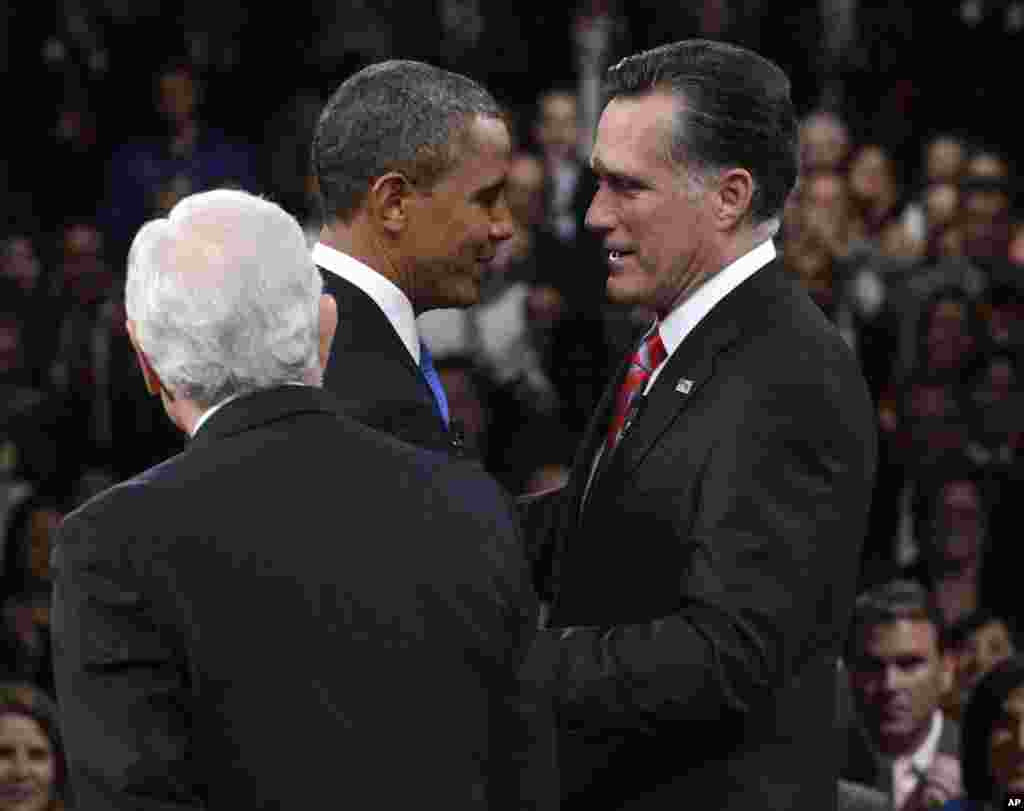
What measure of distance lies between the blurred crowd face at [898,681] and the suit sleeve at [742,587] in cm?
255

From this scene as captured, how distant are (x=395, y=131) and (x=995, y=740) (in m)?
2.11

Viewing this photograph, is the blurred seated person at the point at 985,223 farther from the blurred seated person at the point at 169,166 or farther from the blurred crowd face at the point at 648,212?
the blurred crowd face at the point at 648,212

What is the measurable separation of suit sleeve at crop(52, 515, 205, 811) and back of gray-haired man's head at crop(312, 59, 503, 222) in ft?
3.23

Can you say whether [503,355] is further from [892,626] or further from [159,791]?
[159,791]

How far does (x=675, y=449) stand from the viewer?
2793 millimetres

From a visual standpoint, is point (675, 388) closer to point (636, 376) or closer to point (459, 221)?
point (636, 376)

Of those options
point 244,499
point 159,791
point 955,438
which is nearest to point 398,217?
point 244,499

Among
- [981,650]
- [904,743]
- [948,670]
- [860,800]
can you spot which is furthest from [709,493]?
[981,650]

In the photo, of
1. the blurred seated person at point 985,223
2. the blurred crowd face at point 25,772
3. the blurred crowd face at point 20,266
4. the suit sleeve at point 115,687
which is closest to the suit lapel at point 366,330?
the suit sleeve at point 115,687

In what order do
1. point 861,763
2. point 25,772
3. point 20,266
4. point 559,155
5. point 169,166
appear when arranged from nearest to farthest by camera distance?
1. point 25,772
2. point 861,763
3. point 20,266
4. point 169,166
5. point 559,155

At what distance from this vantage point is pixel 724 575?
8.79 feet

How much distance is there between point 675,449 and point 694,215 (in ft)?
1.04

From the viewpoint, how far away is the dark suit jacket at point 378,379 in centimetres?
280

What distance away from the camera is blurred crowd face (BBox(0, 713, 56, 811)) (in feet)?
15.4
